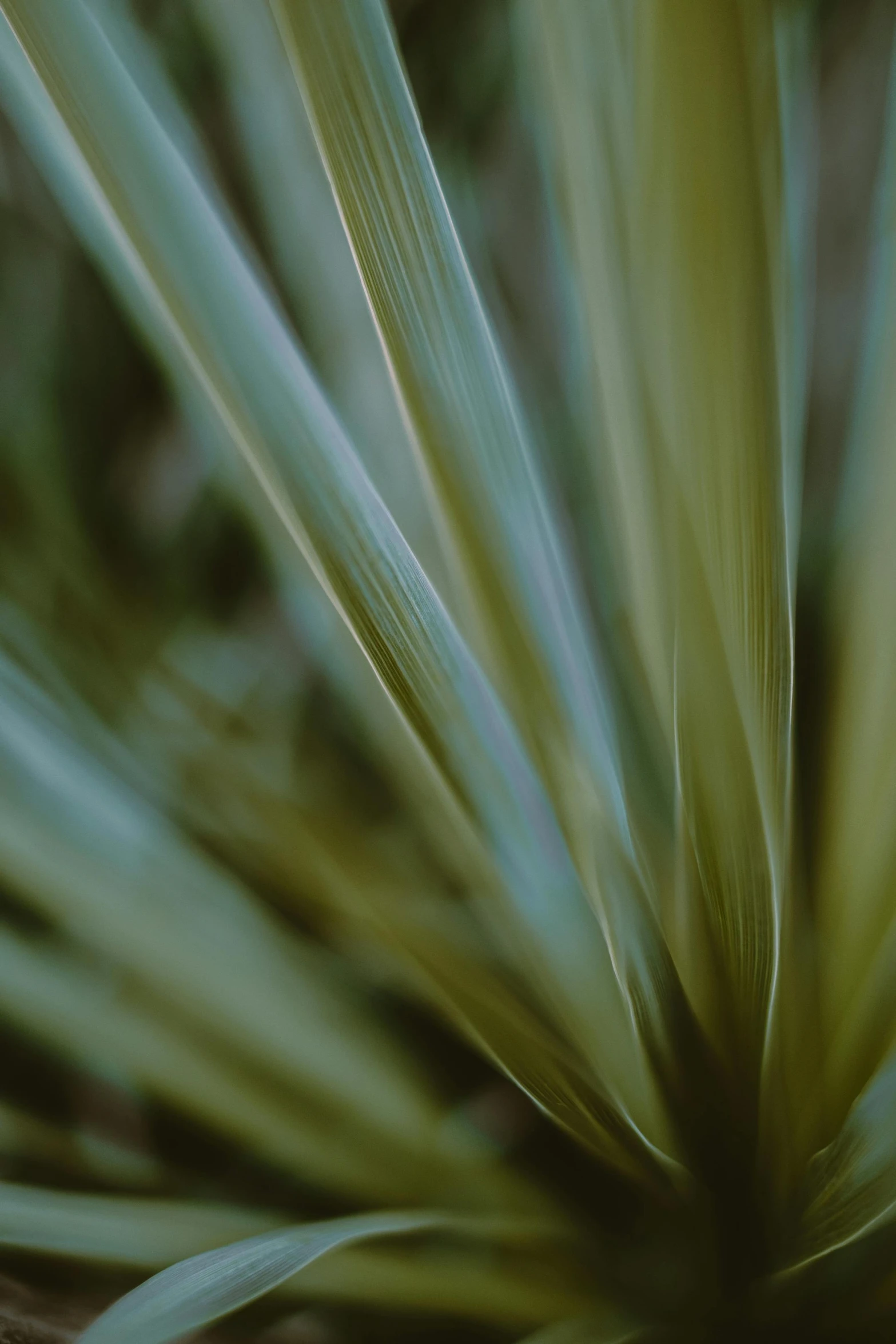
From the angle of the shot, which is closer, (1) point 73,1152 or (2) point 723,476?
(2) point 723,476

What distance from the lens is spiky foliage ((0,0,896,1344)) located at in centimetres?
27

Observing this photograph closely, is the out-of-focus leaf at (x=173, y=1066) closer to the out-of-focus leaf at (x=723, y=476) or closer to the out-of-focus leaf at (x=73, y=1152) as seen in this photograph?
the out-of-focus leaf at (x=73, y=1152)

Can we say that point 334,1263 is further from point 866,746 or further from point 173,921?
point 866,746

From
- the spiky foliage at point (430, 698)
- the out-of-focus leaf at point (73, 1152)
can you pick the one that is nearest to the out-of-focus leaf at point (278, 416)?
the spiky foliage at point (430, 698)

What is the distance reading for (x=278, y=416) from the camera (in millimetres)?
289

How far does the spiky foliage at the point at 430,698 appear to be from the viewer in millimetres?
272

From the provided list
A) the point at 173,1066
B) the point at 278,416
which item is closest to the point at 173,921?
the point at 173,1066

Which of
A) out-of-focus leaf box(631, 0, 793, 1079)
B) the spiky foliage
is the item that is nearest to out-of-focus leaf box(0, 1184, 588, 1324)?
the spiky foliage

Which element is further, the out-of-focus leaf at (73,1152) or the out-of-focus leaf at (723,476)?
the out-of-focus leaf at (73,1152)

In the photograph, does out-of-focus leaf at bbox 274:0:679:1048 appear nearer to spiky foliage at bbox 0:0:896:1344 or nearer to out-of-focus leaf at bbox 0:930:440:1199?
spiky foliage at bbox 0:0:896:1344

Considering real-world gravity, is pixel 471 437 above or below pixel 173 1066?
above

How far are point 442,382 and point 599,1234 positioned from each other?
0.27 meters

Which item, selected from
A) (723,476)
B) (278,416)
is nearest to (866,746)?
(723,476)

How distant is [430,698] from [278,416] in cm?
10
